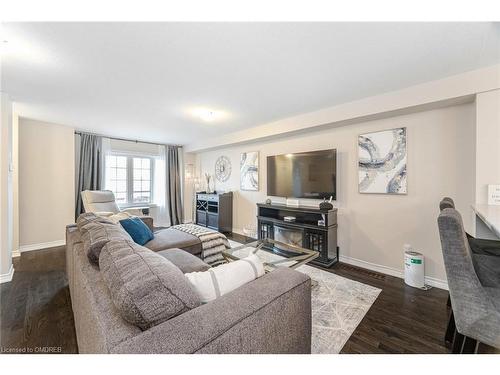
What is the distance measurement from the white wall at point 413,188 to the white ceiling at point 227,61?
1.74ft

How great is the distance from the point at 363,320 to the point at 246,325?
1497 mm

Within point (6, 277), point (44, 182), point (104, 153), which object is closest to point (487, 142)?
point (6, 277)

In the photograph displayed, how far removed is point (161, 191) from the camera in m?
5.54

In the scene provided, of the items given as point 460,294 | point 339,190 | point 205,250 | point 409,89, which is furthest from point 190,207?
point 460,294

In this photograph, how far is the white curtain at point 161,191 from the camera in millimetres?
5520

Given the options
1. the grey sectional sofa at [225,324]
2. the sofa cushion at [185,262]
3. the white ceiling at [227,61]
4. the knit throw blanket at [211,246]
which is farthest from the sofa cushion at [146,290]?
the knit throw blanket at [211,246]

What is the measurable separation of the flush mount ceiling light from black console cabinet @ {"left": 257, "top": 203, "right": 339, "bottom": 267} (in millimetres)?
1631

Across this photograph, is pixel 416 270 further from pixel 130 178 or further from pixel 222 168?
pixel 130 178

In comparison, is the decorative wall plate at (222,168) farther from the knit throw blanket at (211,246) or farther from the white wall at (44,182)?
the white wall at (44,182)

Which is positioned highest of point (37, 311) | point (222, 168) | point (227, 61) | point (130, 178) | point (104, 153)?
point (227, 61)

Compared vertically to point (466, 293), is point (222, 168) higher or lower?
higher

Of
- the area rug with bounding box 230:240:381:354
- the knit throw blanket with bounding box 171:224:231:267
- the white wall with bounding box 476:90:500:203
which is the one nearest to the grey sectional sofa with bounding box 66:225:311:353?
the area rug with bounding box 230:240:381:354

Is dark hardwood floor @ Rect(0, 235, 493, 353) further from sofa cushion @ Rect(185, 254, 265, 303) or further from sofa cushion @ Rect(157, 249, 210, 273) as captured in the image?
sofa cushion @ Rect(185, 254, 265, 303)
